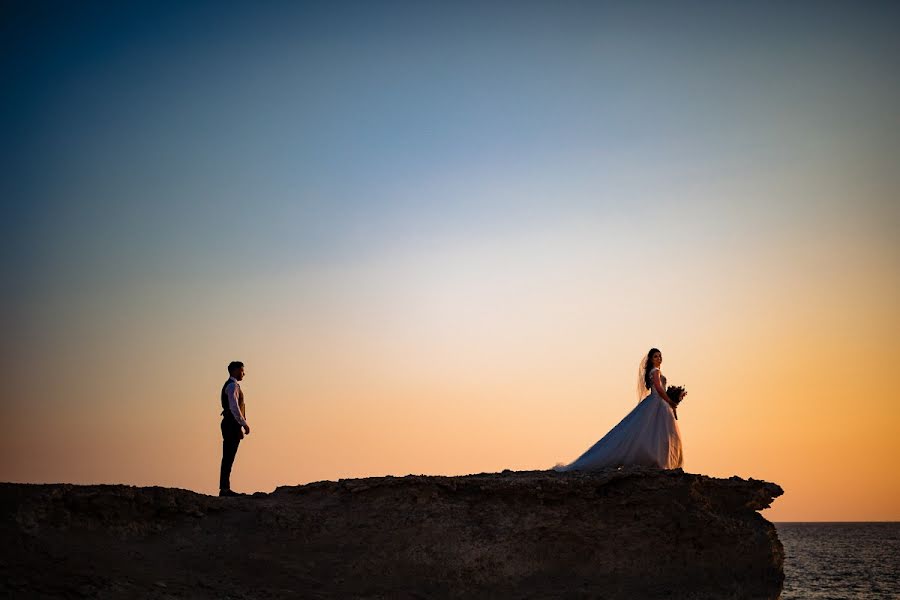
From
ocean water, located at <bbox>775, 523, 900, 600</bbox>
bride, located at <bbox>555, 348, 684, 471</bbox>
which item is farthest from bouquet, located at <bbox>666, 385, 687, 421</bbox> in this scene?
ocean water, located at <bbox>775, 523, 900, 600</bbox>

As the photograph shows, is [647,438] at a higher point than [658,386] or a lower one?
lower

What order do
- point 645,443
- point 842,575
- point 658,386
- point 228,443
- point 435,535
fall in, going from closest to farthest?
point 435,535
point 228,443
point 645,443
point 658,386
point 842,575

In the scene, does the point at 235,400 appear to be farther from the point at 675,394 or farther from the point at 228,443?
the point at 675,394

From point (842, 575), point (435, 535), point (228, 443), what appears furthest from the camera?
point (842, 575)

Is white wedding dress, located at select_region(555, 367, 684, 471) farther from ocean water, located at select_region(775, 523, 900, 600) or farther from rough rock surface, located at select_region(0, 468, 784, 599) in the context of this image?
ocean water, located at select_region(775, 523, 900, 600)

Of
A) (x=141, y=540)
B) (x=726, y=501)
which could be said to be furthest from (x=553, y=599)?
(x=141, y=540)

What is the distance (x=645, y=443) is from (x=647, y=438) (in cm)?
10

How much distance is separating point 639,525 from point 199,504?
268 inches

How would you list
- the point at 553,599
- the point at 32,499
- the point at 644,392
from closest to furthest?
the point at 32,499, the point at 553,599, the point at 644,392

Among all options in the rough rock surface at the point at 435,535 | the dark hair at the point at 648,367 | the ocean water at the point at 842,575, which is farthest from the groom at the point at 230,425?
the ocean water at the point at 842,575

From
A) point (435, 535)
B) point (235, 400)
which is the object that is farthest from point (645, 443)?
point (235, 400)

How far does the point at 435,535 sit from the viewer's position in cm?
1148

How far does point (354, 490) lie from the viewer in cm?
1173

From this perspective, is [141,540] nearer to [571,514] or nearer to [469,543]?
[469,543]
